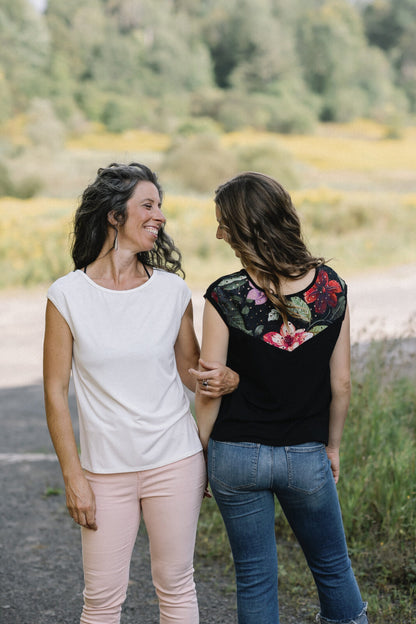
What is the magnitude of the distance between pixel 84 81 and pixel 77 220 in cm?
2966

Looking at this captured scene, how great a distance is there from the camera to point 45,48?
30.6m

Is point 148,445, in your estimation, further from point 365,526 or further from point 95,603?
point 365,526

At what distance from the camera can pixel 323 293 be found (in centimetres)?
213

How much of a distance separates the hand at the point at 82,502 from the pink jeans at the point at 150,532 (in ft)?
Answer: 0.09

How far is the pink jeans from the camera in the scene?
2.20m

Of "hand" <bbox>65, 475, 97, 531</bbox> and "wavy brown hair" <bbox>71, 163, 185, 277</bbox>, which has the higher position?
"wavy brown hair" <bbox>71, 163, 185, 277</bbox>

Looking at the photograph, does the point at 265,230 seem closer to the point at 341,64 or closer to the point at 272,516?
the point at 272,516

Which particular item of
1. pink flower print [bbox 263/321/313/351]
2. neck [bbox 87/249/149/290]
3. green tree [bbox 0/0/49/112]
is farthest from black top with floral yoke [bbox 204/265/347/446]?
green tree [bbox 0/0/49/112]

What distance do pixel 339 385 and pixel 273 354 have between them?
0.30 metres

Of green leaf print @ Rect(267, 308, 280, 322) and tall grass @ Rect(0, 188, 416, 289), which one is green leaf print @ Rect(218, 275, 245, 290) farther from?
tall grass @ Rect(0, 188, 416, 289)

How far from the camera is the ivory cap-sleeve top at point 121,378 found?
217cm

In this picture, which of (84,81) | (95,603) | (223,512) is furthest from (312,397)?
(84,81)

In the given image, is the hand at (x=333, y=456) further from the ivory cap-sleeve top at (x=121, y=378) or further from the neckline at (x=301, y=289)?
the neckline at (x=301, y=289)

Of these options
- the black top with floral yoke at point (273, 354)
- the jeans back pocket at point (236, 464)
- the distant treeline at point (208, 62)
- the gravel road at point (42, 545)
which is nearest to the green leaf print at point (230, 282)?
the black top with floral yoke at point (273, 354)
